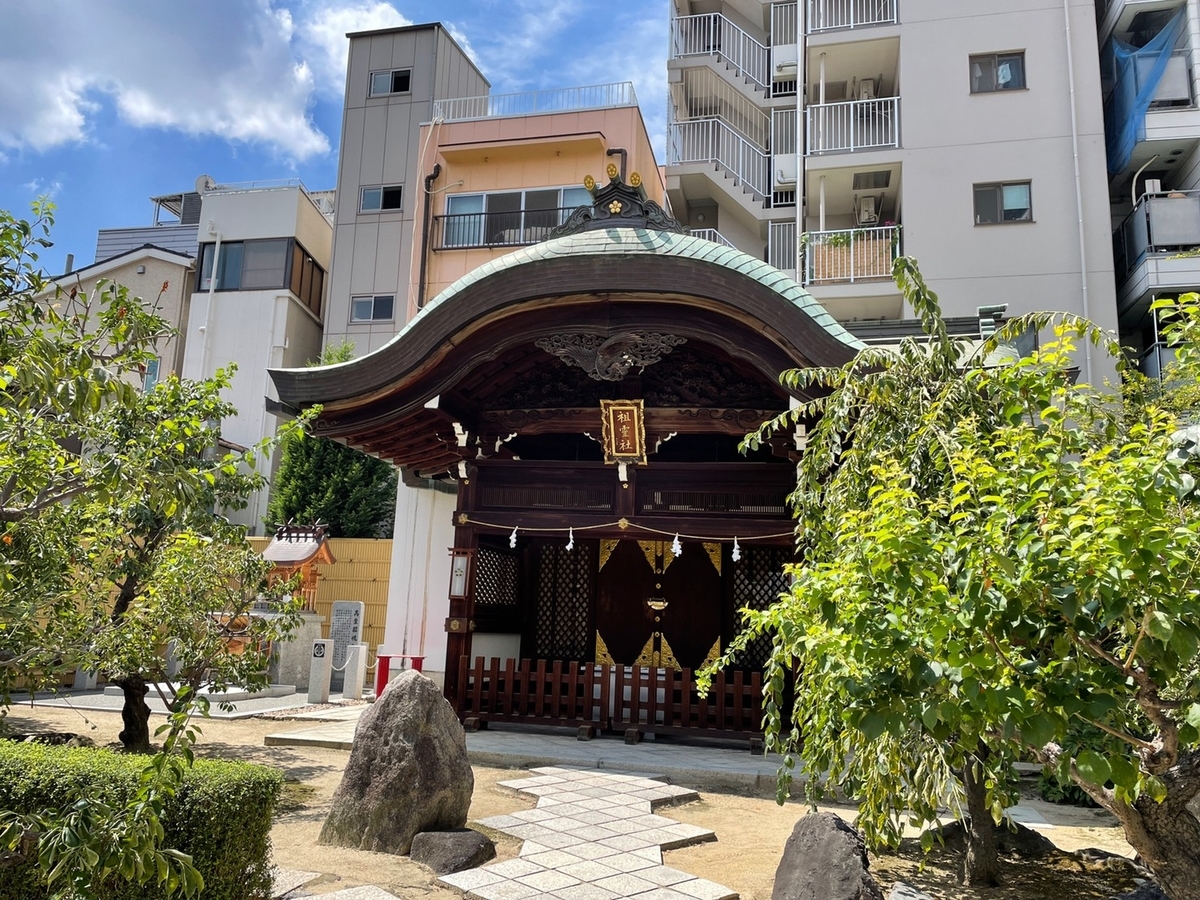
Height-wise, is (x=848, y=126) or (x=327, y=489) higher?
(x=848, y=126)

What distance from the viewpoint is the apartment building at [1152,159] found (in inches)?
611

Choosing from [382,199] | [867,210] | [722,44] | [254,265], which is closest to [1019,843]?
[867,210]

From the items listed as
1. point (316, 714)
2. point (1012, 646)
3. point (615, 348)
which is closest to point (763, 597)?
point (615, 348)

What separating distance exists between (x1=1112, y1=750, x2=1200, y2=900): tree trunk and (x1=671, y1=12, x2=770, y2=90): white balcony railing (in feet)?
67.0

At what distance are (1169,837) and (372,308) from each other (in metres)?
23.5

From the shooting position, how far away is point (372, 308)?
80.2ft

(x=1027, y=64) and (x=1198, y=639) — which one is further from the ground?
(x=1027, y=64)

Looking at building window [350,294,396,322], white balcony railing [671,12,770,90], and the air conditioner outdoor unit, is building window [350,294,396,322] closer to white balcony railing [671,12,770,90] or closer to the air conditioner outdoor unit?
white balcony railing [671,12,770,90]

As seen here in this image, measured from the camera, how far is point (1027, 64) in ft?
57.1

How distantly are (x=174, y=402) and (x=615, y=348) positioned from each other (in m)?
4.64

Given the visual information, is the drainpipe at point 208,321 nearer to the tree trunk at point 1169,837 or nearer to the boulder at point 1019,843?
the boulder at point 1019,843

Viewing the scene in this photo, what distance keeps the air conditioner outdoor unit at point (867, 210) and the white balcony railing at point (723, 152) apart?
7.14 ft

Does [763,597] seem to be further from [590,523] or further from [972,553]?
[972,553]

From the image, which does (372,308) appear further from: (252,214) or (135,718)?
(135,718)
